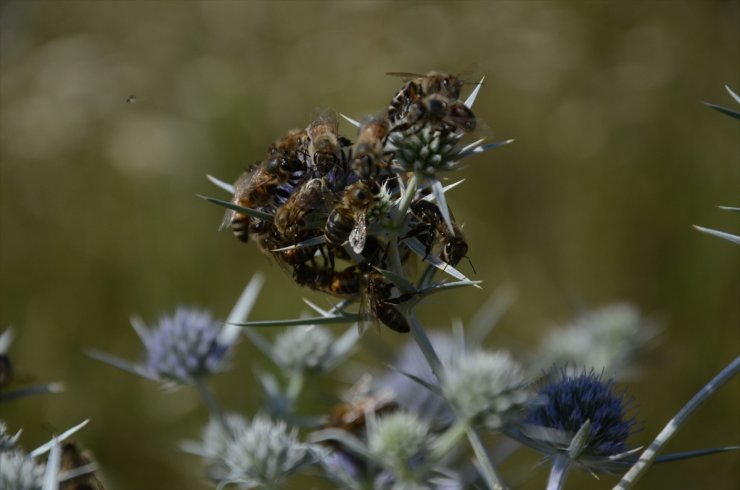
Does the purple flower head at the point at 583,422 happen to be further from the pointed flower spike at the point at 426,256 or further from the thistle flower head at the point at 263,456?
the thistle flower head at the point at 263,456

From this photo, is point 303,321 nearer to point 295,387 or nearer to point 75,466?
point 75,466

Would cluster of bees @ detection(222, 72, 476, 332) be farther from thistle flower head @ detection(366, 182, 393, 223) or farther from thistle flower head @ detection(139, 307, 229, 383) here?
thistle flower head @ detection(139, 307, 229, 383)

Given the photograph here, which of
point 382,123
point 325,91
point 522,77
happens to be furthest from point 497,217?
point 382,123

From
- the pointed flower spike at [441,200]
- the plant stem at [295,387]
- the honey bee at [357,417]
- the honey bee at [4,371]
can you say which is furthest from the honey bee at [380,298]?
the honey bee at [4,371]

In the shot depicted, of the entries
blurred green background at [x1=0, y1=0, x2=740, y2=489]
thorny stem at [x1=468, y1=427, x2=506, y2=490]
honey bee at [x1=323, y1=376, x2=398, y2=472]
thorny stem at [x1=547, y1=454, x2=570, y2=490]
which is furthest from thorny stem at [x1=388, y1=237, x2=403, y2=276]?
blurred green background at [x1=0, y1=0, x2=740, y2=489]

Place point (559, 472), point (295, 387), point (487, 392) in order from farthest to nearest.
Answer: point (295, 387) < point (487, 392) < point (559, 472)

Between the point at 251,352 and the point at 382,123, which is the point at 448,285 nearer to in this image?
the point at 382,123

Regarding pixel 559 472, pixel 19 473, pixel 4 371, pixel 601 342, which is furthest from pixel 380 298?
pixel 601 342

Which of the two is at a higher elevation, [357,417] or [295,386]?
[357,417]
